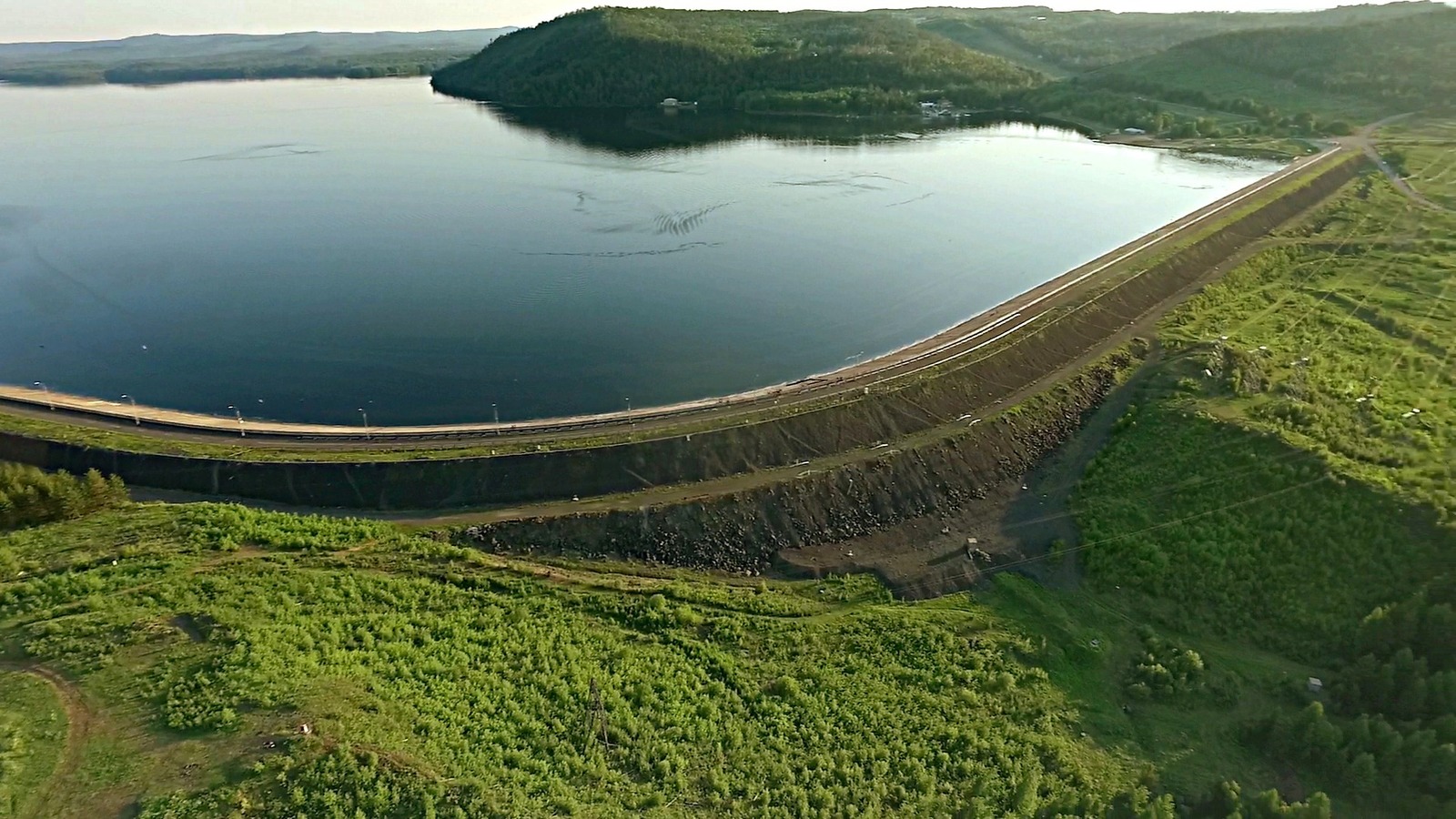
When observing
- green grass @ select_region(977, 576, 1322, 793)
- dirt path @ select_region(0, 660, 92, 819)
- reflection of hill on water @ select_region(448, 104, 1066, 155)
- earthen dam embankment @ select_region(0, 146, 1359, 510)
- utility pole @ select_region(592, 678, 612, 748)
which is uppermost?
reflection of hill on water @ select_region(448, 104, 1066, 155)

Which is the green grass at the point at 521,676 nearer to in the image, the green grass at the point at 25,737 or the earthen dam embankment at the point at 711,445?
the green grass at the point at 25,737

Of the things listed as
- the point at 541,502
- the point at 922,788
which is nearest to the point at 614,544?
the point at 541,502

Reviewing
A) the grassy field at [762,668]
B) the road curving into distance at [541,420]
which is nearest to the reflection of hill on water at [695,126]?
the road curving into distance at [541,420]

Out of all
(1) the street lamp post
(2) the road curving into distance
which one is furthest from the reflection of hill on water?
(1) the street lamp post

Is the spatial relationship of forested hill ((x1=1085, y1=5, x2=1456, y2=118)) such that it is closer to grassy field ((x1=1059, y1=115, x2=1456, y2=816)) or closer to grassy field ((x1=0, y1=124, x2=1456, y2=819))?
grassy field ((x1=1059, y1=115, x2=1456, y2=816))

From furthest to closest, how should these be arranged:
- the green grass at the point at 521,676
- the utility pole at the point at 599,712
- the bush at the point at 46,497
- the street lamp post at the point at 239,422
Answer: the street lamp post at the point at 239,422 < the bush at the point at 46,497 < the utility pole at the point at 599,712 < the green grass at the point at 521,676

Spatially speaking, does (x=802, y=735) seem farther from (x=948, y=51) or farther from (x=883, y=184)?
(x=948, y=51)
